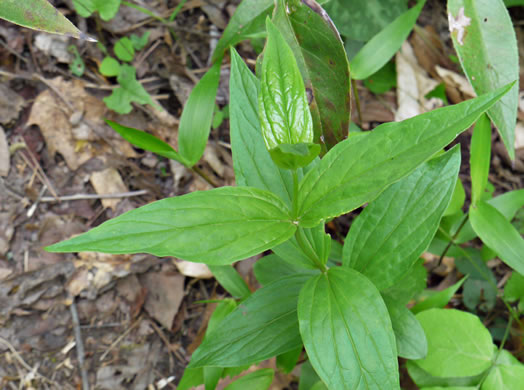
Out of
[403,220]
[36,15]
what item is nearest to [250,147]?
[403,220]

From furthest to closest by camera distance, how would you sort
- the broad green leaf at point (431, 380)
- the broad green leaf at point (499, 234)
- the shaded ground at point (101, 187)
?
the shaded ground at point (101, 187) → the broad green leaf at point (431, 380) → the broad green leaf at point (499, 234)

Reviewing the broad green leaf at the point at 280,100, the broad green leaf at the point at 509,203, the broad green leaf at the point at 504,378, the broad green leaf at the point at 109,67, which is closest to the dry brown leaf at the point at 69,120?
the broad green leaf at the point at 109,67

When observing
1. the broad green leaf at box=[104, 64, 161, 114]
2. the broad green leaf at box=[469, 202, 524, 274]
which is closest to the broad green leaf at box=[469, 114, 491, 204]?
the broad green leaf at box=[469, 202, 524, 274]

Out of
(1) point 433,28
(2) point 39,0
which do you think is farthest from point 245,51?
(2) point 39,0

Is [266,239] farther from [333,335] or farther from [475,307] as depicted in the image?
[475,307]

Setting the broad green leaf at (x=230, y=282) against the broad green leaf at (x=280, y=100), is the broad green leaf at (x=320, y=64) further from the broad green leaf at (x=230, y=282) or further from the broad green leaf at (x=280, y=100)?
the broad green leaf at (x=230, y=282)

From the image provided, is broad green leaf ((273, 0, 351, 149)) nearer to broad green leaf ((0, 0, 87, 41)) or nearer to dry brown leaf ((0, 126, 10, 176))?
broad green leaf ((0, 0, 87, 41))

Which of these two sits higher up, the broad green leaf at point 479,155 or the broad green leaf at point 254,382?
the broad green leaf at point 479,155
